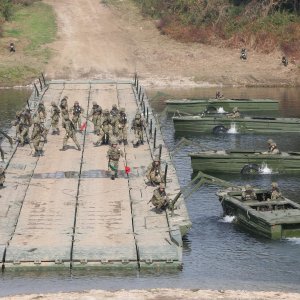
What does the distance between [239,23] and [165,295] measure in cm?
6309

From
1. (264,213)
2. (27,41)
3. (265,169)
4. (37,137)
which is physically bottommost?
(27,41)

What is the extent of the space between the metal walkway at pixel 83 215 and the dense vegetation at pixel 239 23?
131 ft

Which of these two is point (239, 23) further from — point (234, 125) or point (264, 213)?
point (264, 213)

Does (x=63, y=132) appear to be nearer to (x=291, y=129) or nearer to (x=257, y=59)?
(x=291, y=129)

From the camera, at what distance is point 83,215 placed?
42.3 metres

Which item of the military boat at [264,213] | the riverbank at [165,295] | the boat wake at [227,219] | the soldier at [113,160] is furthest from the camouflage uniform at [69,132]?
the riverbank at [165,295]

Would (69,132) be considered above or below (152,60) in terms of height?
above

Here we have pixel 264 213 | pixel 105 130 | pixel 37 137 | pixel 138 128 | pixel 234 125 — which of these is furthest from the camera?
pixel 234 125

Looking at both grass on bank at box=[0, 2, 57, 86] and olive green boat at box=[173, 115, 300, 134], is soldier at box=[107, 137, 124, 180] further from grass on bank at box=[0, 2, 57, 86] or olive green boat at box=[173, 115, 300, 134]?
grass on bank at box=[0, 2, 57, 86]

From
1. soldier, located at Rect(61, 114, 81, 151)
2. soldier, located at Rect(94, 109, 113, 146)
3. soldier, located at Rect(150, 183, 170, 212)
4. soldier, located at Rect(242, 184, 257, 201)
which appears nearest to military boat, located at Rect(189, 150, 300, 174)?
soldier, located at Rect(94, 109, 113, 146)

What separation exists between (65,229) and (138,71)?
5035 cm

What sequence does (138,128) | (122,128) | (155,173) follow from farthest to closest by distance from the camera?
(122,128)
(138,128)
(155,173)

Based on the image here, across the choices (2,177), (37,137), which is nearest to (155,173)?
(2,177)

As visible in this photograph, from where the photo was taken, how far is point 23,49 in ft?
306
